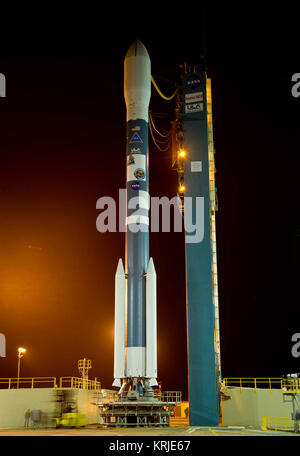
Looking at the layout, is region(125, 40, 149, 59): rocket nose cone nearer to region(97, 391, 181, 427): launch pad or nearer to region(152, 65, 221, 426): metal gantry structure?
region(152, 65, 221, 426): metal gantry structure

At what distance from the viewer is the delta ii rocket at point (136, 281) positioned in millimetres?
20422

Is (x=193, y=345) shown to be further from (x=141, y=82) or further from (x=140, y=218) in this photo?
(x=141, y=82)

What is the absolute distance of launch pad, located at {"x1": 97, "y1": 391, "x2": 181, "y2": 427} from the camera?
19750mm

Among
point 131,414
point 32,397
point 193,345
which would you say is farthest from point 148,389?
point 32,397

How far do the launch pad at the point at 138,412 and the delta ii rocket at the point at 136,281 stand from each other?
25.5 inches

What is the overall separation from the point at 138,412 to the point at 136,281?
16.9ft

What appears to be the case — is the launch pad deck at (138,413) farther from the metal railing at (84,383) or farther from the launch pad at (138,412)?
the metal railing at (84,383)

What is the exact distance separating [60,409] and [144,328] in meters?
5.22

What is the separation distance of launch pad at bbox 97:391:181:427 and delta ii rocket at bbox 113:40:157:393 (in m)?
0.65

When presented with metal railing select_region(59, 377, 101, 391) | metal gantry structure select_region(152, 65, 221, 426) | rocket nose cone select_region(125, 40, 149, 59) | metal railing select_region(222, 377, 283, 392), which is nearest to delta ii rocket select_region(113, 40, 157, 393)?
rocket nose cone select_region(125, 40, 149, 59)

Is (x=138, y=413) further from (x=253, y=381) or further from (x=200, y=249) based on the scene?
(x=253, y=381)

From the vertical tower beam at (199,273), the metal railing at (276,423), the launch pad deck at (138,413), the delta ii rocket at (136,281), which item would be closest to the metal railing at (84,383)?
the launch pad deck at (138,413)
